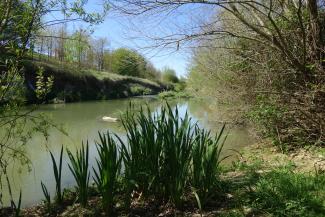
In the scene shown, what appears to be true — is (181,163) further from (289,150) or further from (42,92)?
(289,150)

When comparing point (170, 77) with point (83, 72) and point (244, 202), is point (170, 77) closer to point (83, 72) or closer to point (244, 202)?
point (83, 72)

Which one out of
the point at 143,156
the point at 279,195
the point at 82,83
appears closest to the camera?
the point at 279,195

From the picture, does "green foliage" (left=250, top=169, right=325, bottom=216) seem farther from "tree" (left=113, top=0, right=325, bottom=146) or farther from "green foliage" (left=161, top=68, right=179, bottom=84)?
"green foliage" (left=161, top=68, right=179, bottom=84)

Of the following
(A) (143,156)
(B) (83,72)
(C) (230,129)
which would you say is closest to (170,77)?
(B) (83,72)

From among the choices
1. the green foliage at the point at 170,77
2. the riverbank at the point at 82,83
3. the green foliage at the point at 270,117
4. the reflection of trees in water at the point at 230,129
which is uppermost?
the green foliage at the point at 170,77

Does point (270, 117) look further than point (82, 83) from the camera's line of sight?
No

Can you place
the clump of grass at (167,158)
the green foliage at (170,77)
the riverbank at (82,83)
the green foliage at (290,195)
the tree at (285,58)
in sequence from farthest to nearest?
the green foliage at (170,77) → the riverbank at (82,83) → the tree at (285,58) → the clump of grass at (167,158) → the green foliage at (290,195)

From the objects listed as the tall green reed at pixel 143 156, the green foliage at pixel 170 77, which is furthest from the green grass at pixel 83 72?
the tall green reed at pixel 143 156

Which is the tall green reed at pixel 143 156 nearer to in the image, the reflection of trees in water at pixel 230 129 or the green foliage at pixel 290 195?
the green foliage at pixel 290 195

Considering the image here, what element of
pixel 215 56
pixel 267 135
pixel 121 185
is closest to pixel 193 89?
pixel 215 56

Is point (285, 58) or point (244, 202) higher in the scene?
point (285, 58)

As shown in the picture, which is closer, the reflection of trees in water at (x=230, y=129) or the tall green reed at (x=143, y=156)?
the tall green reed at (x=143, y=156)

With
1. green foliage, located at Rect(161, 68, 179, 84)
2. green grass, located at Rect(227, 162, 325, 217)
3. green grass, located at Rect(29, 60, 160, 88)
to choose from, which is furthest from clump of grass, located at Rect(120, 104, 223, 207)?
green foliage, located at Rect(161, 68, 179, 84)

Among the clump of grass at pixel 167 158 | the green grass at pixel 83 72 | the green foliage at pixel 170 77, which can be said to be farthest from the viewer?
the green foliage at pixel 170 77
